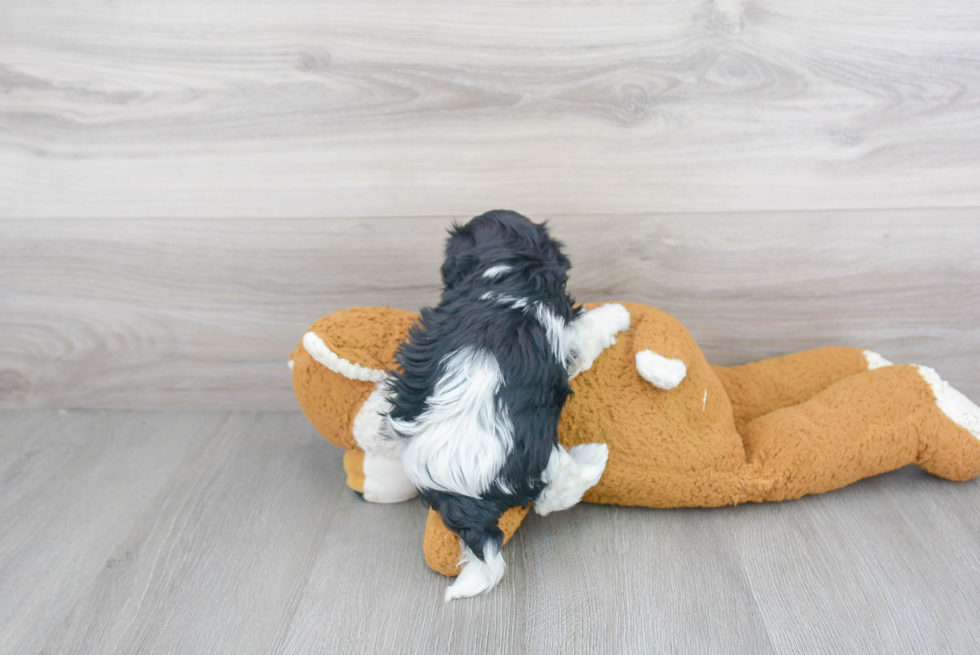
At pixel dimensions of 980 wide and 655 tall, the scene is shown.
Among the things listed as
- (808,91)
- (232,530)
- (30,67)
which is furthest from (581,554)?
(30,67)

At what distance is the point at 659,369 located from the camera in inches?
32.7

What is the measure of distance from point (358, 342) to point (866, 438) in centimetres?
67

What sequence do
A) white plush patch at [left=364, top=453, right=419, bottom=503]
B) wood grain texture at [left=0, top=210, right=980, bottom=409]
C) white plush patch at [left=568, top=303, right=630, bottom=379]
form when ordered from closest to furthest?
1. white plush patch at [left=568, top=303, right=630, bottom=379]
2. white plush patch at [left=364, top=453, right=419, bottom=503]
3. wood grain texture at [left=0, top=210, right=980, bottom=409]

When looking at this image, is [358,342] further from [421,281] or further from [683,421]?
[683,421]

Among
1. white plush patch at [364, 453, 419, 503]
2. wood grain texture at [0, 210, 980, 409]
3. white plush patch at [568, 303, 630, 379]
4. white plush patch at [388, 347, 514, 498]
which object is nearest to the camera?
white plush patch at [388, 347, 514, 498]

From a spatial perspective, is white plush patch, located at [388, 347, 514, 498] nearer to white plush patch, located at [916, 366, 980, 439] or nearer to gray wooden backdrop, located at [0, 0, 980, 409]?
gray wooden backdrop, located at [0, 0, 980, 409]

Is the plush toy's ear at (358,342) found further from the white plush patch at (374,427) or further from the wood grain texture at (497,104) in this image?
the wood grain texture at (497,104)

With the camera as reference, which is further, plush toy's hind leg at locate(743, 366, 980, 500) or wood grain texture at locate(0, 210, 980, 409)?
wood grain texture at locate(0, 210, 980, 409)

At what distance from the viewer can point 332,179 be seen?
107 cm

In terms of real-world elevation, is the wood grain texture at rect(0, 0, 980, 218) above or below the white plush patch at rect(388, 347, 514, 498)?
above

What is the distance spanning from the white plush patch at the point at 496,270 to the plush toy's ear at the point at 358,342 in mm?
170

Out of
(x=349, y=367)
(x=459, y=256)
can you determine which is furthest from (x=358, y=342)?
(x=459, y=256)

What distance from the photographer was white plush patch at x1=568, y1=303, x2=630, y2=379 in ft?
2.71

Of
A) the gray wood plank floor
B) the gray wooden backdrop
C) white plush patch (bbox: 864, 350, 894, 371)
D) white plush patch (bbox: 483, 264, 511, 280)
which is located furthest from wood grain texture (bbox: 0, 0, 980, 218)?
the gray wood plank floor
